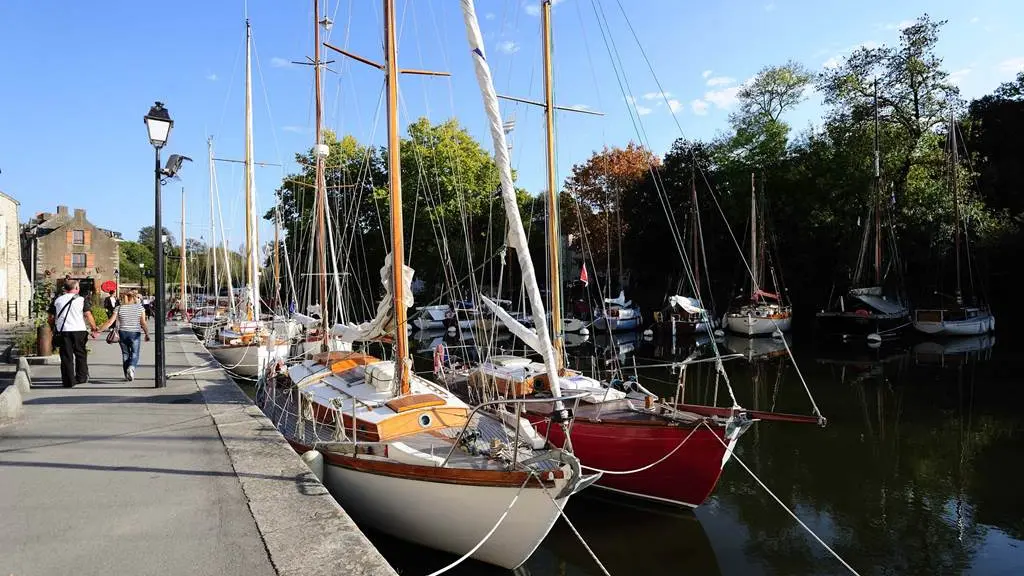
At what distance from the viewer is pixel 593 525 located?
7.81 meters

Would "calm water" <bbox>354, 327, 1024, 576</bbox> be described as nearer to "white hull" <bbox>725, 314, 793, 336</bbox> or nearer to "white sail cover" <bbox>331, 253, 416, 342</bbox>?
"white sail cover" <bbox>331, 253, 416, 342</bbox>

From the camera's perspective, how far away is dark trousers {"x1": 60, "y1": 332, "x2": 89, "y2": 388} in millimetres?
9430

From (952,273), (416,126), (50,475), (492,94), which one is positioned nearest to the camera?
(50,475)

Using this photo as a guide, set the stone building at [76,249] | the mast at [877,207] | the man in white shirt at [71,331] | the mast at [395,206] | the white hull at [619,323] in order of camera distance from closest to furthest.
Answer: the mast at [395,206] → the man in white shirt at [71,331] → the mast at [877,207] → the white hull at [619,323] → the stone building at [76,249]

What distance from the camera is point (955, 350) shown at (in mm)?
Result: 24109

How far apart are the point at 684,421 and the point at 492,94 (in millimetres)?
4558

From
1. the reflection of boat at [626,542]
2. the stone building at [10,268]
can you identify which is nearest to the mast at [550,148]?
the reflection of boat at [626,542]

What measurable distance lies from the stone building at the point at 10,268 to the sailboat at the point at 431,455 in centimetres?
3244

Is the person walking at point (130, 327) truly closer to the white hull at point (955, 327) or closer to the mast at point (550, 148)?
the mast at point (550, 148)

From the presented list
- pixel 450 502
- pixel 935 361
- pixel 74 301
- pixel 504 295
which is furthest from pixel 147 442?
pixel 504 295

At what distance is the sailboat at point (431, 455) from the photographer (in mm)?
5492

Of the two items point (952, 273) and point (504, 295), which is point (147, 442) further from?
point (504, 295)

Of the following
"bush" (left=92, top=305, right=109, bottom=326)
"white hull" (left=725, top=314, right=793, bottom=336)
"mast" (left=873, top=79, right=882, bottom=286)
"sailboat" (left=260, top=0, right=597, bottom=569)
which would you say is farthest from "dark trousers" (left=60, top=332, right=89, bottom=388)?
"mast" (left=873, top=79, right=882, bottom=286)

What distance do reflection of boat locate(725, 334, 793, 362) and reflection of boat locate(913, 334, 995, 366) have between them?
4.93 m
